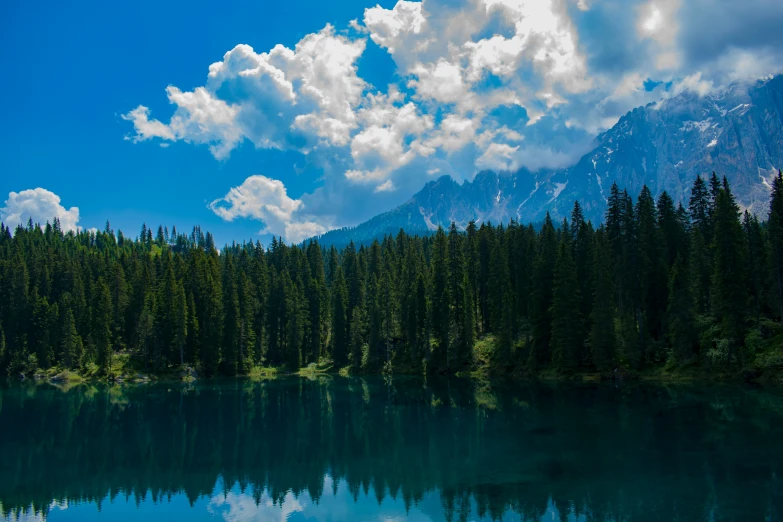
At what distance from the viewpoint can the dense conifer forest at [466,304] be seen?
60438 millimetres

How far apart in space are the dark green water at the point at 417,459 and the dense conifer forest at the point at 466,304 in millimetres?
10420

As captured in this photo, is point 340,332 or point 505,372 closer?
point 505,372

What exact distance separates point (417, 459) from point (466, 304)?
163ft

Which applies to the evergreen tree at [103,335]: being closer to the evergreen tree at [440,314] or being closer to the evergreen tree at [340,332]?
the evergreen tree at [340,332]

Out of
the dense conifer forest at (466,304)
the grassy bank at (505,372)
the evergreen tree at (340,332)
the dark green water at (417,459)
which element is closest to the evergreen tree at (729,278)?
the dense conifer forest at (466,304)

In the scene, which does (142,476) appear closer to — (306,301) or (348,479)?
(348,479)

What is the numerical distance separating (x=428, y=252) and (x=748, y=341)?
286 feet

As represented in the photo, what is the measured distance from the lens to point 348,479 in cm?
3062

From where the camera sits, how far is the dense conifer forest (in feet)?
198

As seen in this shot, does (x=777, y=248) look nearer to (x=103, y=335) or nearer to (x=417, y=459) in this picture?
(x=417, y=459)

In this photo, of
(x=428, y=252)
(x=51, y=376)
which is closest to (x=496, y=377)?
(x=428, y=252)

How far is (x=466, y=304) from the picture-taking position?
82.4 metres

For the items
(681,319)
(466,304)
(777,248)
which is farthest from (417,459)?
(466,304)

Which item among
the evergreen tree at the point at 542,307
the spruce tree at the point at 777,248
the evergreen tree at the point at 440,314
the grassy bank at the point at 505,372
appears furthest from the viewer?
the evergreen tree at the point at 440,314
